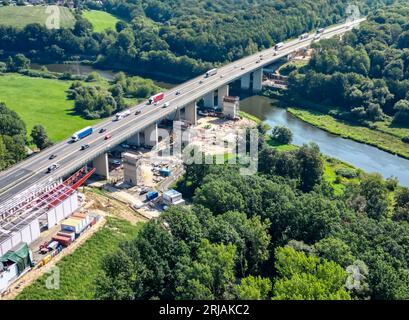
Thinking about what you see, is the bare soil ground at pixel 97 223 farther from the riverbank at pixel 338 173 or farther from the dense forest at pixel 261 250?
the riverbank at pixel 338 173

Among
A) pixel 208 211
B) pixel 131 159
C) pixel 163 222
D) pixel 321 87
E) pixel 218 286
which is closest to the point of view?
pixel 218 286

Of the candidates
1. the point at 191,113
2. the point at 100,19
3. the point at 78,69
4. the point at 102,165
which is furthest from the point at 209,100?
the point at 100,19

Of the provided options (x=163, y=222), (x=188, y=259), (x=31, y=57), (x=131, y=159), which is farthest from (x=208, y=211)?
(x=31, y=57)

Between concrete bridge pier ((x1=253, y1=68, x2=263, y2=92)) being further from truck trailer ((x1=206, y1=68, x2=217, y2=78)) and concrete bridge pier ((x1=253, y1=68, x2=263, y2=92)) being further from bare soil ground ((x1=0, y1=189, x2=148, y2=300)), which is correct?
bare soil ground ((x1=0, y1=189, x2=148, y2=300))

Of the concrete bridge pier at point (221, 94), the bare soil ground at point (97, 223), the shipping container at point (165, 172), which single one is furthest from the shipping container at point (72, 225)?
the concrete bridge pier at point (221, 94)

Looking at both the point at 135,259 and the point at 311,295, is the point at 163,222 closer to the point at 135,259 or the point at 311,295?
the point at 135,259

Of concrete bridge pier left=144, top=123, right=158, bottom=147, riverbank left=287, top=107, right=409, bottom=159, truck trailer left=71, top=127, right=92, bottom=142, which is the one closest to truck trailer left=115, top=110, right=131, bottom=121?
concrete bridge pier left=144, top=123, right=158, bottom=147

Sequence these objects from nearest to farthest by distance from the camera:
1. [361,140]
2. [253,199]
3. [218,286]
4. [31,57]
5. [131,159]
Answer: [218,286] < [253,199] < [131,159] < [361,140] < [31,57]
